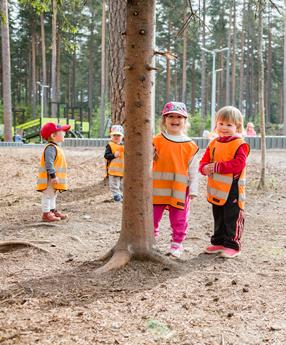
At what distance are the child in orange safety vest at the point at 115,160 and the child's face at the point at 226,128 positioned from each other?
3.43 metres

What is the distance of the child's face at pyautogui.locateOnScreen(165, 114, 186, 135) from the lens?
445cm

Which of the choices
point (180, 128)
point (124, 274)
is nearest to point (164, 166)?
point (180, 128)

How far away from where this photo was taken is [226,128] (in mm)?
4461

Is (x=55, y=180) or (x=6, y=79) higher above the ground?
(x=6, y=79)

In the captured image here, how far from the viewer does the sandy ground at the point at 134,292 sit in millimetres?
2742

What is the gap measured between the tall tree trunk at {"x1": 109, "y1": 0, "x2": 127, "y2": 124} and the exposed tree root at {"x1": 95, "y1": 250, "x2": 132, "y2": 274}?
4.86 metres

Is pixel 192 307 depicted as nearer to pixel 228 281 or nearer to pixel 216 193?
pixel 228 281

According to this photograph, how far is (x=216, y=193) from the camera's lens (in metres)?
4.50

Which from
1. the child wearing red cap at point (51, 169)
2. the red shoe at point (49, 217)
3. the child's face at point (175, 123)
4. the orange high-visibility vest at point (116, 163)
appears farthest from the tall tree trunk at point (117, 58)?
Result: the child's face at point (175, 123)

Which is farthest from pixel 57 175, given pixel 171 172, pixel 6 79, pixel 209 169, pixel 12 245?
pixel 6 79

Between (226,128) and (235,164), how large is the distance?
0.37 m

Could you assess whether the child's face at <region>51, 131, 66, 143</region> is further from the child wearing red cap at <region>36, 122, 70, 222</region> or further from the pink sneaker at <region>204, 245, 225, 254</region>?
the pink sneaker at <region>204, 245, 225, 254</region>

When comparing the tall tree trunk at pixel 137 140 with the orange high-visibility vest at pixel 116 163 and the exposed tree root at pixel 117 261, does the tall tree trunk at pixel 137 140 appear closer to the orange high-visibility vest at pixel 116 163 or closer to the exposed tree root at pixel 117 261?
the exposed tree root at pixel 117 261

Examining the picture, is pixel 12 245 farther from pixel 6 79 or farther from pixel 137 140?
pixel 6 79
